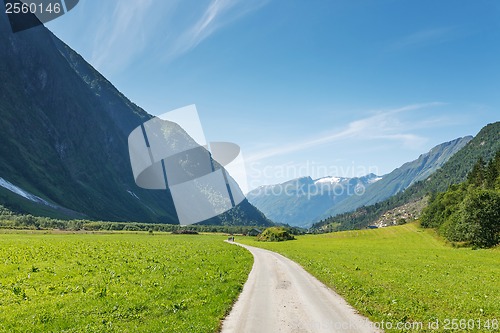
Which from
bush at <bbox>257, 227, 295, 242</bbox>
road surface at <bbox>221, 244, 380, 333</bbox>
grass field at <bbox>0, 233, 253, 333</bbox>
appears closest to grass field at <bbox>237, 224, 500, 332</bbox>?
road surface at <bbox>221, 244, 380, 333</bbox>

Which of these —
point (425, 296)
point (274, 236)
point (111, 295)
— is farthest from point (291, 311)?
point (274, 236)

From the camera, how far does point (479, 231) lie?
76.2 meters

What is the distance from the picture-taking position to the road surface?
16.4 m

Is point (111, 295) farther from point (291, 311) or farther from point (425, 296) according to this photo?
point (425, 296)

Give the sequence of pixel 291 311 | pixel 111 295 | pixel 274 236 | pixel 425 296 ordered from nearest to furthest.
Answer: pixel 291 311, pixel 111 295, pixel 425 296, pixel 274 236

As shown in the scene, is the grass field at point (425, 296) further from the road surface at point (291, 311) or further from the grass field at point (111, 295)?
the grass field at point (111, 295)

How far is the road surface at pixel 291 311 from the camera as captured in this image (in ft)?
53.9

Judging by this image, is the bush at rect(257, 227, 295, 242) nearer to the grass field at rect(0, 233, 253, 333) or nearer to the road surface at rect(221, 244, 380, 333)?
the grass field at rect(0, 233, 253, 333)

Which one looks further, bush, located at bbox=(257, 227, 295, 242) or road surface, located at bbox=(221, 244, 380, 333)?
bush, located at bbox=(257, 227, 295, 242)

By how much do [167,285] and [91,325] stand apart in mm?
9331

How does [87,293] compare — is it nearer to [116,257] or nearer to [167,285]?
[167,285]

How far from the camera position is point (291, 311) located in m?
19.6

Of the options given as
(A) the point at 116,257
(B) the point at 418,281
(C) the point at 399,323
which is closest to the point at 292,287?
(C) the point at 399,323

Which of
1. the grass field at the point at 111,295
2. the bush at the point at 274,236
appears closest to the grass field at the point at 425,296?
the grass field at the point at 111,295
